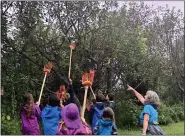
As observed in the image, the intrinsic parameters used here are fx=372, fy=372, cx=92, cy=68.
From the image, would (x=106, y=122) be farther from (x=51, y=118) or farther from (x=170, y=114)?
(x=170, y=114)

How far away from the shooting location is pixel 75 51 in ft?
37.2

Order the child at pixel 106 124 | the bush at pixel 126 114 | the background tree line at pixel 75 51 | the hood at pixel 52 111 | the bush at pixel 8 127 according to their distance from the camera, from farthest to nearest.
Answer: the bush at pixel 126 114
the background tree line at pixel 75 51
the bush at pixel 8 127
the hood at pixel 52 111
the child at pixel 106 124

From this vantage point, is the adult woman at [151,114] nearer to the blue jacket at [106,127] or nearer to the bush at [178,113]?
the blue jacket at [106,127]

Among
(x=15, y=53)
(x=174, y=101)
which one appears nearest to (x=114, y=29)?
(x=15, y=53)

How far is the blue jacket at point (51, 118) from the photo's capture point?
6.05m

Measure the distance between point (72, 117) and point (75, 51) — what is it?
6.72 meters

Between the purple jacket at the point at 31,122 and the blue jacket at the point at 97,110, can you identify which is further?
the blue jacket at the point at 97,110

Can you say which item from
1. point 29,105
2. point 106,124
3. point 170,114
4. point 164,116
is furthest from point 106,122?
point 170,114

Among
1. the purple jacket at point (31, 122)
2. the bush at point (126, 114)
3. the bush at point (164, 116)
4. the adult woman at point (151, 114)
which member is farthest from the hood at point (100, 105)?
the bush at point (164, 116)

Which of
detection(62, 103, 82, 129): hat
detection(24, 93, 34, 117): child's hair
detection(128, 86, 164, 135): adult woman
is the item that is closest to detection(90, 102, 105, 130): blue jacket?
detection(24, 93, 34, 117): child's hair

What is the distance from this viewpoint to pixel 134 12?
16031 mm

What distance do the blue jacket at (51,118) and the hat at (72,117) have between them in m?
1.31

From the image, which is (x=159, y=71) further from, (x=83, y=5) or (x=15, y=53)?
(x=15, y=53)

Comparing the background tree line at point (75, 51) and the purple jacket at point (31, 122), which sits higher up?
the background tree line at point (75, 51)
